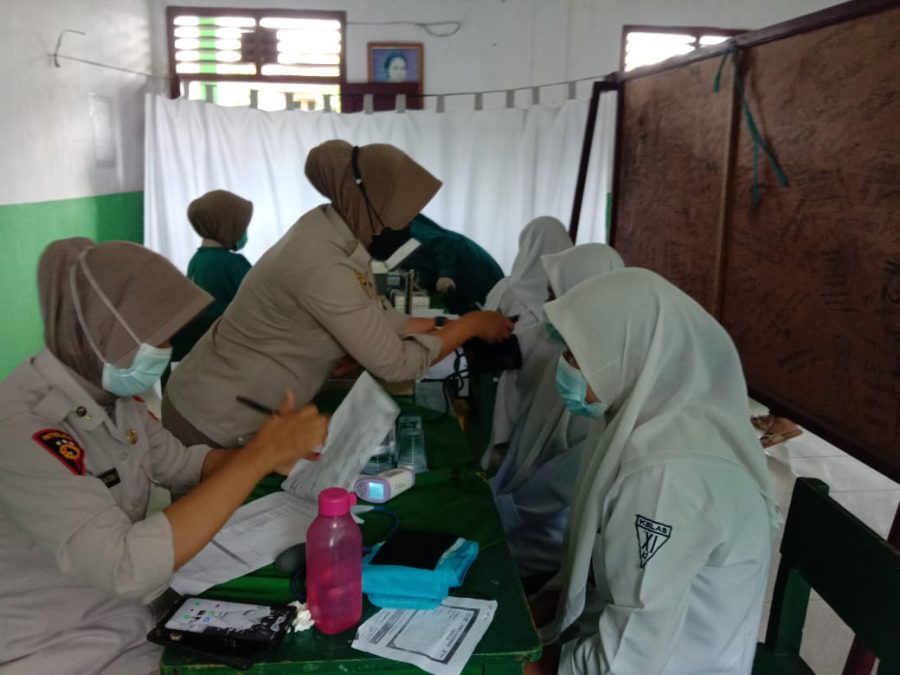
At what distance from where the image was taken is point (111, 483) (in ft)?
3.48

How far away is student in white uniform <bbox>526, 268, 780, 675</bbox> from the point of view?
1.03m

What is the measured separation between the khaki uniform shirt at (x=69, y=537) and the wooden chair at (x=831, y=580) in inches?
39.5

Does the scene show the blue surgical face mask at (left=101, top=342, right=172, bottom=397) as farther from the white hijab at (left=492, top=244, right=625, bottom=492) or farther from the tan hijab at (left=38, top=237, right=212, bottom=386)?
the white hijab at (left=492, top=244, right=625, bottom=492)

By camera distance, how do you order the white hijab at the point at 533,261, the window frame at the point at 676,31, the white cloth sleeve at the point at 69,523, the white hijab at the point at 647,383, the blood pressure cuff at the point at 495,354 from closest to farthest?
the white cloth sleeve at the point at 69,523 → the white hijab at the point at 647,383 → the blood pressure cuff at the point at 495,354 → the white hijab at the point at 533,261 → the window frame at the point at 676,31

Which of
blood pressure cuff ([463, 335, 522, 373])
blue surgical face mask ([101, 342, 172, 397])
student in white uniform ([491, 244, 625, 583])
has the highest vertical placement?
blue surgical face mask ([101, 342, 172, 397])

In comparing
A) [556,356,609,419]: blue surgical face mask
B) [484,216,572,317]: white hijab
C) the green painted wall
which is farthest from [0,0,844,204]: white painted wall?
[556,356,609,419]: blue surgical face mask

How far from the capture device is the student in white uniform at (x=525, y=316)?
7.16 ft

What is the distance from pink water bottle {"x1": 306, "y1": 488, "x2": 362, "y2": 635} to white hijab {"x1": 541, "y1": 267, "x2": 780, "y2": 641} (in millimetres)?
416

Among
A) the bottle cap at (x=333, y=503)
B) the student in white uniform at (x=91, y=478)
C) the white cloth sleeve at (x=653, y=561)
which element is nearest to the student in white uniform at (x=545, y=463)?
the white cloth sleeve at (x=653, y=561)

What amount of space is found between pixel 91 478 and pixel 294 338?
75 cm

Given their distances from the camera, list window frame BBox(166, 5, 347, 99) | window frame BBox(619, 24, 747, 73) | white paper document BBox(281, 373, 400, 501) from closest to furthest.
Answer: white paper document BBox(281, 373, 400, 501) < window frame BBox(166, 5, 347, 99) < window frame BBox(619, 24, 747, 73)

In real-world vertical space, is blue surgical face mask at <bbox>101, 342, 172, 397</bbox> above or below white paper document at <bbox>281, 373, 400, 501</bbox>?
above

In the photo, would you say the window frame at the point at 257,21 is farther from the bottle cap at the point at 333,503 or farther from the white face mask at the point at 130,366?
the bottle cap at the point at 333,503

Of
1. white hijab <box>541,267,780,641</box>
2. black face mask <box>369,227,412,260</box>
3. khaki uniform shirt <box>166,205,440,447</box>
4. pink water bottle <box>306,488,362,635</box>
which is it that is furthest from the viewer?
black face mask <box>369,227,412,260</box>
